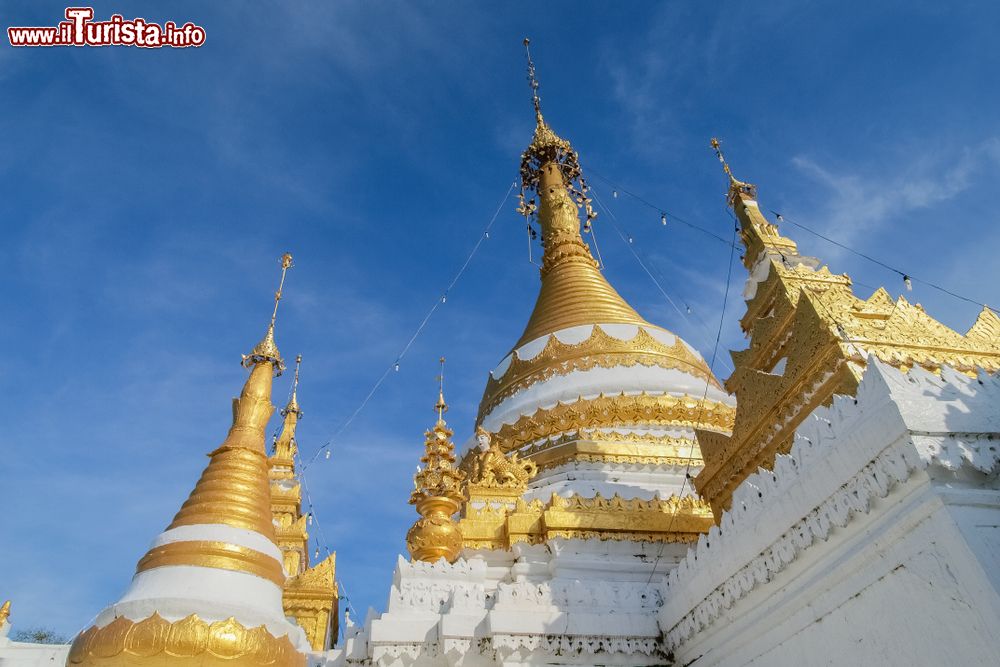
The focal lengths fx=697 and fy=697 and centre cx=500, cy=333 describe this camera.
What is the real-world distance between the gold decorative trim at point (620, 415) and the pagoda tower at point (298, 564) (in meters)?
3.91

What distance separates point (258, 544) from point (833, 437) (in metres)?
5.22

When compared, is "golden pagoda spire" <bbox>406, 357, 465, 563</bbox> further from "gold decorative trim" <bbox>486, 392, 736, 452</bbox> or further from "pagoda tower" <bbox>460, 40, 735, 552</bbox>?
"gold decorative trim" <bbox>486, 392, 736, 452</bbox>

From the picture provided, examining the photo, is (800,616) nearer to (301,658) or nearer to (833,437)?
(833,437)

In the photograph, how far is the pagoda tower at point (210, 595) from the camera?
18.8ft

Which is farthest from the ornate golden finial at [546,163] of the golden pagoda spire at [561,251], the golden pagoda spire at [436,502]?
the golden pagoda spire at [436,502]

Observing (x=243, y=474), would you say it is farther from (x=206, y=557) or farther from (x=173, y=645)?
(x=173, y=645)

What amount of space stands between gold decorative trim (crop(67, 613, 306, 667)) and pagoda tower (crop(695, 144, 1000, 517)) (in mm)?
4537

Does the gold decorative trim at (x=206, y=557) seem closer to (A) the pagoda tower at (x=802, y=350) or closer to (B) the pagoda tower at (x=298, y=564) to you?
(B) the pagoda tower at (x=298, y=564)

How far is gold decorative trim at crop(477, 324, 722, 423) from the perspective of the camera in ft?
39.4

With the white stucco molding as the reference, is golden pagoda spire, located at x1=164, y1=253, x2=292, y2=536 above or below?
above

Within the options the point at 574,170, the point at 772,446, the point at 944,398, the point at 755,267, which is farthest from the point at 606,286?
the point at 944,398

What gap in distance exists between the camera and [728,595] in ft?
16.4

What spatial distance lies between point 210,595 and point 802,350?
557 cm

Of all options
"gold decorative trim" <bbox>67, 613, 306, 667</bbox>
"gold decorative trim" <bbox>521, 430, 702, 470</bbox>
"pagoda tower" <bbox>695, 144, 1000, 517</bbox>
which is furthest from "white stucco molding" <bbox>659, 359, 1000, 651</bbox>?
"gold decorative trim" <bbox>521, 430, 702, 470</bbox>
